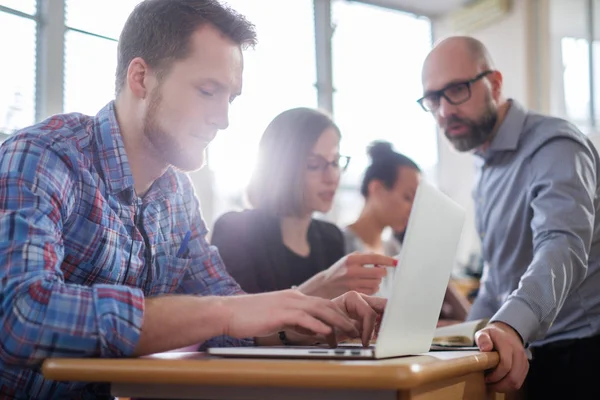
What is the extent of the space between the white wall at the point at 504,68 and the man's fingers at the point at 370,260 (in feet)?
10.7

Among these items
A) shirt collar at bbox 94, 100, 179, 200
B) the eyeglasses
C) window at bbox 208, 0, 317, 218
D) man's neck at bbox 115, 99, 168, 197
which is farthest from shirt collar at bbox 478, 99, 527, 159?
window at bbox 208, 0, 317, 218

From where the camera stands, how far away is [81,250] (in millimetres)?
1232

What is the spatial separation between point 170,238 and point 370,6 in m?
4.16

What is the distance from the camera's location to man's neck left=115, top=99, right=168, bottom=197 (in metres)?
1.45

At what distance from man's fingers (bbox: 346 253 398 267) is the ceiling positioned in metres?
4.05

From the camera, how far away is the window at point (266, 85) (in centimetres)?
405

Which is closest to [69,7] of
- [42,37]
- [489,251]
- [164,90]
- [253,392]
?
[42,37]

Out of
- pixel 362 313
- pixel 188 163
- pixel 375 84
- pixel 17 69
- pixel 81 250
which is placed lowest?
pixel 362 313

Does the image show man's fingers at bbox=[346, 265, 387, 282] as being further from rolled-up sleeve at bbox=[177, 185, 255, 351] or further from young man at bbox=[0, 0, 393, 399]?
rolled-up sleeve at bbox=[177, 185, 255, 351]

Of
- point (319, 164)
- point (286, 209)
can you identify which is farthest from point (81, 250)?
point (319, 164)

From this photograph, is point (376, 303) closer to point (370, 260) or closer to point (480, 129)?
point (370, 260)

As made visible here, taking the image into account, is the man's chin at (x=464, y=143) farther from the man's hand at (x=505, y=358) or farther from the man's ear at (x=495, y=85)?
the man's hand at (x=505, y=358)

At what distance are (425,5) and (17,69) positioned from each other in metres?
3.44

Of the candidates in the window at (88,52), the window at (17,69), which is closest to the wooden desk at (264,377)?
the window at (17,69)
